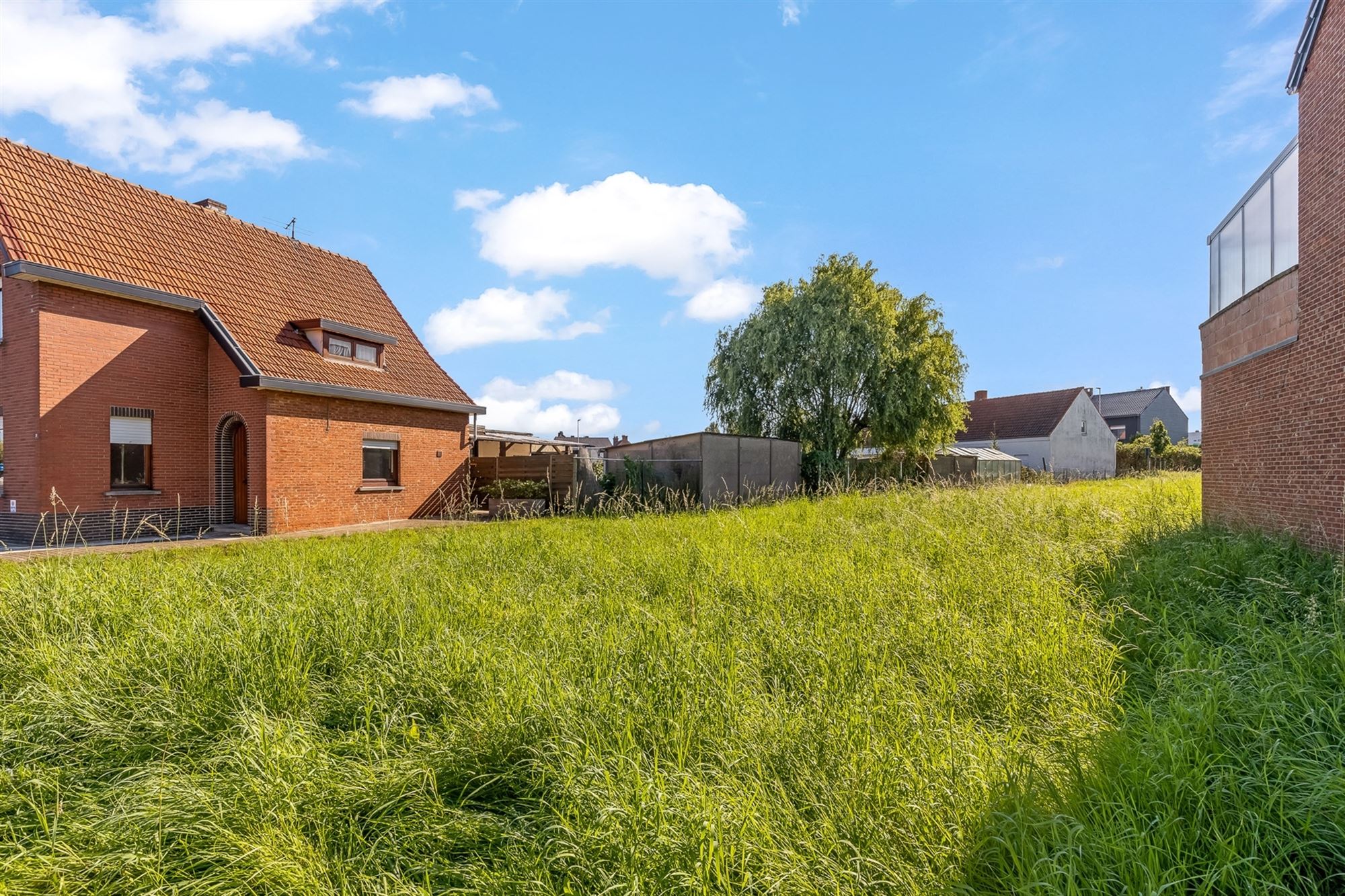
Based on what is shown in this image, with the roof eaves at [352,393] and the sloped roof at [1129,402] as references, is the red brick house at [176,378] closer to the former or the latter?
the roof eaves at [352,393]

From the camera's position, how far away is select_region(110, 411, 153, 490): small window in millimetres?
13328

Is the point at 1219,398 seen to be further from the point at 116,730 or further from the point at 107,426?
the point at 107,426

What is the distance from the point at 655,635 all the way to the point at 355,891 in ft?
7.17

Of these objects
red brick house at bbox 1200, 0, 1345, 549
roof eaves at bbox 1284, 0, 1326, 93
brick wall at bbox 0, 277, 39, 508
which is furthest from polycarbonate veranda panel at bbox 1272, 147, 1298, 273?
brick wall at bbox 0, 277, 39, 508

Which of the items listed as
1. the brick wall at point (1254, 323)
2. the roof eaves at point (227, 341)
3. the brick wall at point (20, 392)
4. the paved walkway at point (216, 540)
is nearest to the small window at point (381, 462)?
the paved walkway at point (216, 540)

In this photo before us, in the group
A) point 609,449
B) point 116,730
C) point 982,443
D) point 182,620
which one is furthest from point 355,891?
point 982,443

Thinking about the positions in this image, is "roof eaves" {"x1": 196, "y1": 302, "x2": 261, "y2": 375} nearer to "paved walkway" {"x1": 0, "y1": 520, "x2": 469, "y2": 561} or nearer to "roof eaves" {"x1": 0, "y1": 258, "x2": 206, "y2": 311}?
"roof eaves" {"x1": 0, "y1": 258, "x2": 206, "y2": 311}

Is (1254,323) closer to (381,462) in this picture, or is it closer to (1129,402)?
(381,462)

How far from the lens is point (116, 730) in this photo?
11.6 feet

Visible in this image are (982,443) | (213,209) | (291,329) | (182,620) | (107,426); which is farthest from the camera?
(982,443)

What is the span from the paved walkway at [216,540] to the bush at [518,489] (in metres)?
1.83

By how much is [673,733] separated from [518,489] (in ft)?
48.1

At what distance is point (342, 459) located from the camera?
15.6m

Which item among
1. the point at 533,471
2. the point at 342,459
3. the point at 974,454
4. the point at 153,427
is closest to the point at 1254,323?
the point at 533,471
